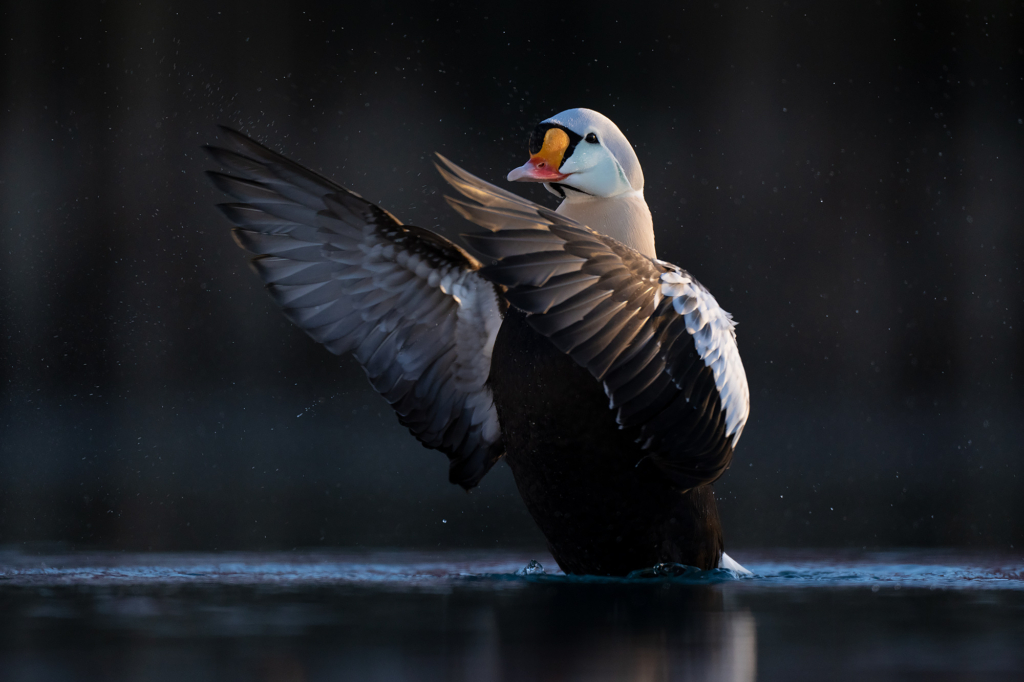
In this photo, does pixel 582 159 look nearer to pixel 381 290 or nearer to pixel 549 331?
pixel 381 290

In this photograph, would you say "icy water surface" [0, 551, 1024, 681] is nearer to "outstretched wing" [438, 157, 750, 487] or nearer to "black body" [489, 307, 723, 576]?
"black body" [489, 307, 723, 576]

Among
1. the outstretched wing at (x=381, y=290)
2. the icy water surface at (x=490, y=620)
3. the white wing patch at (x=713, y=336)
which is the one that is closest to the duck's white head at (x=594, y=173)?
the outstretched wing at (x=381, y=290)

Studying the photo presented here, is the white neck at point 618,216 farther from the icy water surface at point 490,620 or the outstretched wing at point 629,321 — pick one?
the icy water surface at point 490,620

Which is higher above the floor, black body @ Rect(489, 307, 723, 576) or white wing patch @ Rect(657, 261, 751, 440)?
white wing patch @ Rect(657, 261, 751, 440)

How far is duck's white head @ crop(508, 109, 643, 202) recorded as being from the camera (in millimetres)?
3277

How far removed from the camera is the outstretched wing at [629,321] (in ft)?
8.42

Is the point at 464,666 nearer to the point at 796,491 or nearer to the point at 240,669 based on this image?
the point at 240,669

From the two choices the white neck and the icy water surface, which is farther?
the white neck

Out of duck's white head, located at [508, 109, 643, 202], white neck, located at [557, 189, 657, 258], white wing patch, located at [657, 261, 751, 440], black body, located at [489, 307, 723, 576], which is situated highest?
duck's white head, located at [508, 109, 643, 202]

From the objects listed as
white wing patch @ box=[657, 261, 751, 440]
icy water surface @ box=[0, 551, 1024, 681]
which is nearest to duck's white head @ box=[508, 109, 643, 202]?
white wing patch @ box=[657, 261, 751, 440]

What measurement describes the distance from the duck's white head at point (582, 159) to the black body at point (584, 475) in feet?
1.27

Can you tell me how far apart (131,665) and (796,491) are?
12.0 ft

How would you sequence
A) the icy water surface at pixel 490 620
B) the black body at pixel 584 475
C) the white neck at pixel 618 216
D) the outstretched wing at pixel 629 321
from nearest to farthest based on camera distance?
the icy water surface at pixel 490 620 < the outstretched wing at pixel 629 321 < the black body at pixel 584 475 < the white neck at pixel 618 216

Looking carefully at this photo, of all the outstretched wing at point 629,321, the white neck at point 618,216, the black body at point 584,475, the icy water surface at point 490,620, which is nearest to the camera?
the icy water surface at point 490,620
